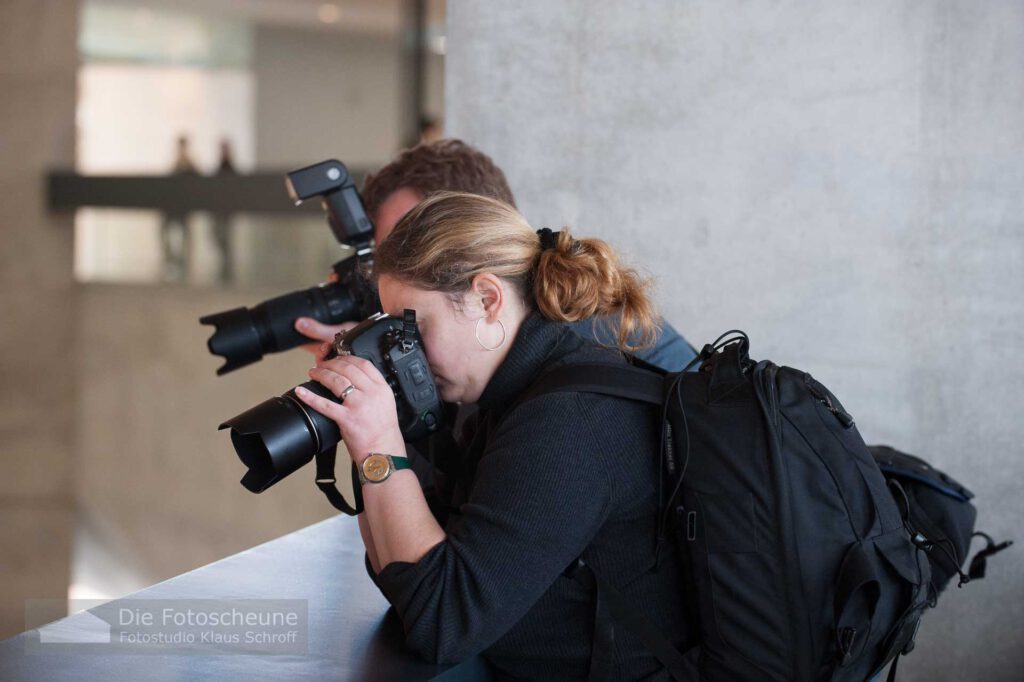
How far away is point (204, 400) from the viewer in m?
6.80

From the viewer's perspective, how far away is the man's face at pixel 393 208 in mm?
1763

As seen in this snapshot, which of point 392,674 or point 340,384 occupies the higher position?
point 340,384

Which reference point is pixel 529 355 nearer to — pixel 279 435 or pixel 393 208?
pixel 279 435

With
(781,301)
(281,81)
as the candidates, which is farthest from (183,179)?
(781,301)

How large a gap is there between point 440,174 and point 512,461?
81cm

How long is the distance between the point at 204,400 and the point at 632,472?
6144 millimetres

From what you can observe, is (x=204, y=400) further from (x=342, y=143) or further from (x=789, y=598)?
(x=789, y=598)

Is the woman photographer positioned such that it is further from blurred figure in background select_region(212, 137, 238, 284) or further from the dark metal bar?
blurred figure in background select_region(212, 137, 238, 284)

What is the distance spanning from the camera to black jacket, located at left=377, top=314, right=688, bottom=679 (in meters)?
1.00

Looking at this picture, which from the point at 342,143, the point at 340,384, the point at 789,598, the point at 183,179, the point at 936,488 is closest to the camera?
the point at 789,598

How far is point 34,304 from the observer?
6.84 meters

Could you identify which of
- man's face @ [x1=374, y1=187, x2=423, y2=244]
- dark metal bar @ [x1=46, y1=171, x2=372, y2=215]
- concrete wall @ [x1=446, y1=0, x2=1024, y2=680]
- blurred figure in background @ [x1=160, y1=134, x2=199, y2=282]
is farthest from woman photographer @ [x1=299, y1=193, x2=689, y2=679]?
blurred figure in background @ [x1=160, y1=134, x2=199, y2=282]

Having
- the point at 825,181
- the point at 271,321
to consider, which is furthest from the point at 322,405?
the point at 825,181

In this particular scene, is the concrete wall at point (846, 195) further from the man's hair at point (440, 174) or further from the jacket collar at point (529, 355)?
the jacket collar at point (529, 355)
